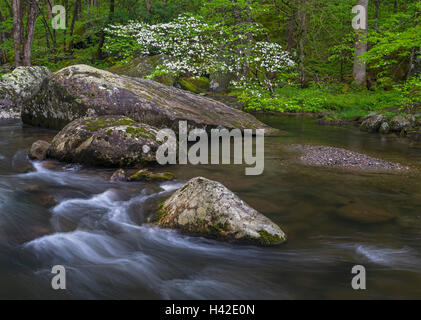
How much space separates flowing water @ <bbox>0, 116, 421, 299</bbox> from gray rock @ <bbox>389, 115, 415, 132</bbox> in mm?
5925

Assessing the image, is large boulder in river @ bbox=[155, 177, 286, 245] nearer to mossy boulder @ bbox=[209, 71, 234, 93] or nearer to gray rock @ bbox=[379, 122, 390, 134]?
gray rock @ bbox=[379, 122, 390, 134]

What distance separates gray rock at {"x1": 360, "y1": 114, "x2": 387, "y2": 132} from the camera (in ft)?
38.9

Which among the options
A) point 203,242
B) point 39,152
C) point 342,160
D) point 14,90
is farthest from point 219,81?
point 203,242

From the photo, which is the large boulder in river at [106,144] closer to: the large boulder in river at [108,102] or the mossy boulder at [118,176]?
the mossy boulder at [118,176]

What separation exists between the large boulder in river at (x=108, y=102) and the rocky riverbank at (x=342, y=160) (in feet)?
11.0

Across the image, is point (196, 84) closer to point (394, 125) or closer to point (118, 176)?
point (394, 125)

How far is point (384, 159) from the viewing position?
24.2 ft

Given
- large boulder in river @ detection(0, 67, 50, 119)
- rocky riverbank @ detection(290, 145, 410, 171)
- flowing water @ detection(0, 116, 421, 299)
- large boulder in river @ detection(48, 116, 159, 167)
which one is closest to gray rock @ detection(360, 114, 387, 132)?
rocky riverbank @ detection(290, 145, 410, 171)

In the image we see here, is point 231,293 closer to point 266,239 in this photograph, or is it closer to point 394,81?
point 266,239

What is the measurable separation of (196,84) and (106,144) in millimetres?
14210

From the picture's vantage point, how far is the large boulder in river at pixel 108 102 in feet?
28.4

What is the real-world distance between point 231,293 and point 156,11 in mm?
20103

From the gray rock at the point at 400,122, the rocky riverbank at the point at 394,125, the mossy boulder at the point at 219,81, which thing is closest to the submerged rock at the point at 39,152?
the rocky riverbank at the point at 394,125
